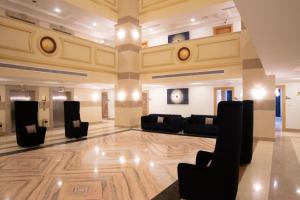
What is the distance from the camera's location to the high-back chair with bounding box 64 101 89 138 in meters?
7.75

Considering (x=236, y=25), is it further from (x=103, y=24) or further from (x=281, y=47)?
(x=281, y=47)

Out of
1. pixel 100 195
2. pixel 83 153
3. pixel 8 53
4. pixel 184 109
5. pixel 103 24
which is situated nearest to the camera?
pixel 100 195

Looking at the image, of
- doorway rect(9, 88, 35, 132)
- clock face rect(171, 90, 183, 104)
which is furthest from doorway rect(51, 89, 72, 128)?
clock face rect(171, 90, 183, 104)

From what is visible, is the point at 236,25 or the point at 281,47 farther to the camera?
the point at 236,25

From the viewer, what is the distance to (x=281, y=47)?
362 cm

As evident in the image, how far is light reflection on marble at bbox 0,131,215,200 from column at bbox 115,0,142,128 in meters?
3.98

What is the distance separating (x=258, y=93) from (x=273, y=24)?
579 cm

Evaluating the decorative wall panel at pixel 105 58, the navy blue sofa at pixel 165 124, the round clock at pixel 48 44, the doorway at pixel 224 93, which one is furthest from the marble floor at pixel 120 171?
the doorway at pixel 224 93

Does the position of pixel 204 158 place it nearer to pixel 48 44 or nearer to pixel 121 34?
pixel 48 44

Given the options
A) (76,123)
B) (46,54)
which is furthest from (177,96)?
(46,54)

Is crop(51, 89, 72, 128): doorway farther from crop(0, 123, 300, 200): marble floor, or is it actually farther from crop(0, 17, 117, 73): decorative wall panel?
crop(0, 123, 300, 200): marble floor

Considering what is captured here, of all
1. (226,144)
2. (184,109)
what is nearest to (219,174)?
(226,144)

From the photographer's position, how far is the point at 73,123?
Result: 25.6 ft

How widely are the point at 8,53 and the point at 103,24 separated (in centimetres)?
604
